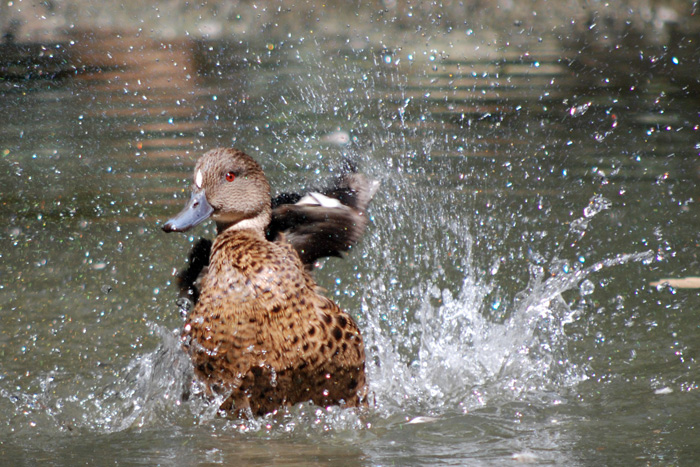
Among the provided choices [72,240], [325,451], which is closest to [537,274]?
[325,451]

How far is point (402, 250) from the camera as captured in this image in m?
4.66

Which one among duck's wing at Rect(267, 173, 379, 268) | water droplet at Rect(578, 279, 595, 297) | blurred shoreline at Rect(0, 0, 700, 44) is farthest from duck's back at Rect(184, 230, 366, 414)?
blurred shoreline at Rect(0, 0, 700, 44)

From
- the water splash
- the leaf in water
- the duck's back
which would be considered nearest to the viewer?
the duck's back

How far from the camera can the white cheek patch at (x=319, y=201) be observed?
3158mm

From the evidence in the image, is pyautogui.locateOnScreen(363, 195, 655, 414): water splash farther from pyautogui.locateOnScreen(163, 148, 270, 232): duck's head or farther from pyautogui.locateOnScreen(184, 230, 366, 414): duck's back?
pyautogui.locateOnScreen(163, 148, 270, 232): duck's head

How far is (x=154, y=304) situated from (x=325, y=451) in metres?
1.86

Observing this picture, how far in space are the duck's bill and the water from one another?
1.44 feet

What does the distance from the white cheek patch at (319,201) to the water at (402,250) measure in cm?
70

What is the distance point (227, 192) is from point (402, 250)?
1936 millimetres

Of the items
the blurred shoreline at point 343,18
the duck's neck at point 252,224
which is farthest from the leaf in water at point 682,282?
the blurred shoreline at point 343,18

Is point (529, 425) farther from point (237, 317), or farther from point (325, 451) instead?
point (237, 317)

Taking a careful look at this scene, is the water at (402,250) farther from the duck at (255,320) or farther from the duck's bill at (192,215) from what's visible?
the duck's bill at (192,215)

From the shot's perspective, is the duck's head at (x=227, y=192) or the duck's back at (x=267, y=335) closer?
the duck's back at (x=267, y=335)

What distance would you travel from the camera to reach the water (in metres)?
2.70
